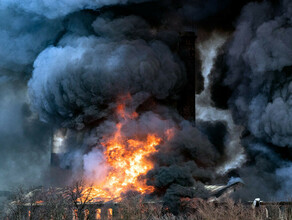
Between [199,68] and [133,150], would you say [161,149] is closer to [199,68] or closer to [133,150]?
[133,150]

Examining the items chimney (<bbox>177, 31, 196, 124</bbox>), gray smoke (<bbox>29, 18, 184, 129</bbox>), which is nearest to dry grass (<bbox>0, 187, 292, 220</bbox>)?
gray smoke (<bbox>29, 18, 184, 129</bbox>)

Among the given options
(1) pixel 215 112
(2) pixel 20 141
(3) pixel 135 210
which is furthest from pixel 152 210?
(2) pixel 20 141

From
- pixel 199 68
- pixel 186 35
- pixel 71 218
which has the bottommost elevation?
pixel 71 218

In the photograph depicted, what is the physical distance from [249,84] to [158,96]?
1398cm

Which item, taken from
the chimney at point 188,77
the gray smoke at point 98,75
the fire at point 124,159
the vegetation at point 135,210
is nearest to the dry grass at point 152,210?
the vegetation at point 135,210

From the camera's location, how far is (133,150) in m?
61.3

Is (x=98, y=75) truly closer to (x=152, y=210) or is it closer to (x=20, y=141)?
(x=152, y=210)

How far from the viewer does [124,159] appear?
61094mm

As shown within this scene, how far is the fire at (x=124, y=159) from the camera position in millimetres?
58844

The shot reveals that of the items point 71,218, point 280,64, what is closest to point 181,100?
point 280,64

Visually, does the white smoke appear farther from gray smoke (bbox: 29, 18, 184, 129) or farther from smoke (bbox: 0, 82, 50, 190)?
smoke (bbox: 0, 82, 50, 190)

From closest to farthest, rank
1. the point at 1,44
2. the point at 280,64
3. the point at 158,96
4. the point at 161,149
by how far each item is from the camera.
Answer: the point at 280,64, the point at 161,149, the point at 158,96, the point at 1,44

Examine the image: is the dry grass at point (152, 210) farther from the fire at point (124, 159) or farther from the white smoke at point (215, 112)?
the white smoke at point (215, 112)

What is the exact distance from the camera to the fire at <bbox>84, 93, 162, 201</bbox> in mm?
58844
